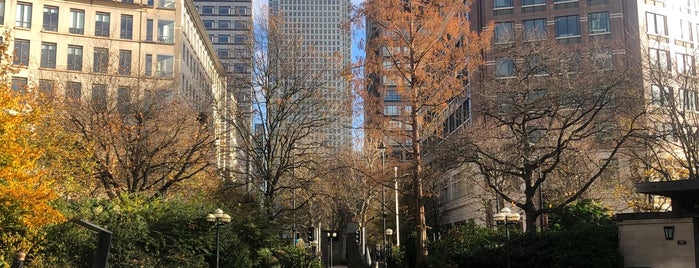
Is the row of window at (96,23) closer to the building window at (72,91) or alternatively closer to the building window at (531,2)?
the building window at (72,91)

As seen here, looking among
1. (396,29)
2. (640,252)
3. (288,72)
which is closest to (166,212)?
(288,72)

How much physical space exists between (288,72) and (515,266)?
55.0 ft

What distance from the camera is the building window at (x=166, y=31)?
2758 inches

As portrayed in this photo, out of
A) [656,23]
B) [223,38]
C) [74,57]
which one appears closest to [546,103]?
[656,23]

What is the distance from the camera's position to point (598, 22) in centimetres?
5622

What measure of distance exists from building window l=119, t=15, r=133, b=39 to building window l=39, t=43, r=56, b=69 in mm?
6777

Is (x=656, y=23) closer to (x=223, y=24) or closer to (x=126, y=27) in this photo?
(x=126, y=27)

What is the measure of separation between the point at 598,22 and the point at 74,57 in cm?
5052

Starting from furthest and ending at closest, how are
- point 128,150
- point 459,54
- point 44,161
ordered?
point 128,150 → point 459,54 → point 44,161

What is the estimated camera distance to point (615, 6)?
55.7 metres

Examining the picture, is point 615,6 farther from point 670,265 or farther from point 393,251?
point 670,265

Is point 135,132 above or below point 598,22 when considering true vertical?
below

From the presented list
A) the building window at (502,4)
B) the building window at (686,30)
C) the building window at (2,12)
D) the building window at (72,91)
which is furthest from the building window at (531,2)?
the building window at (2,12)

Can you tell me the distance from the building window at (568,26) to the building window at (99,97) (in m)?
38.5
